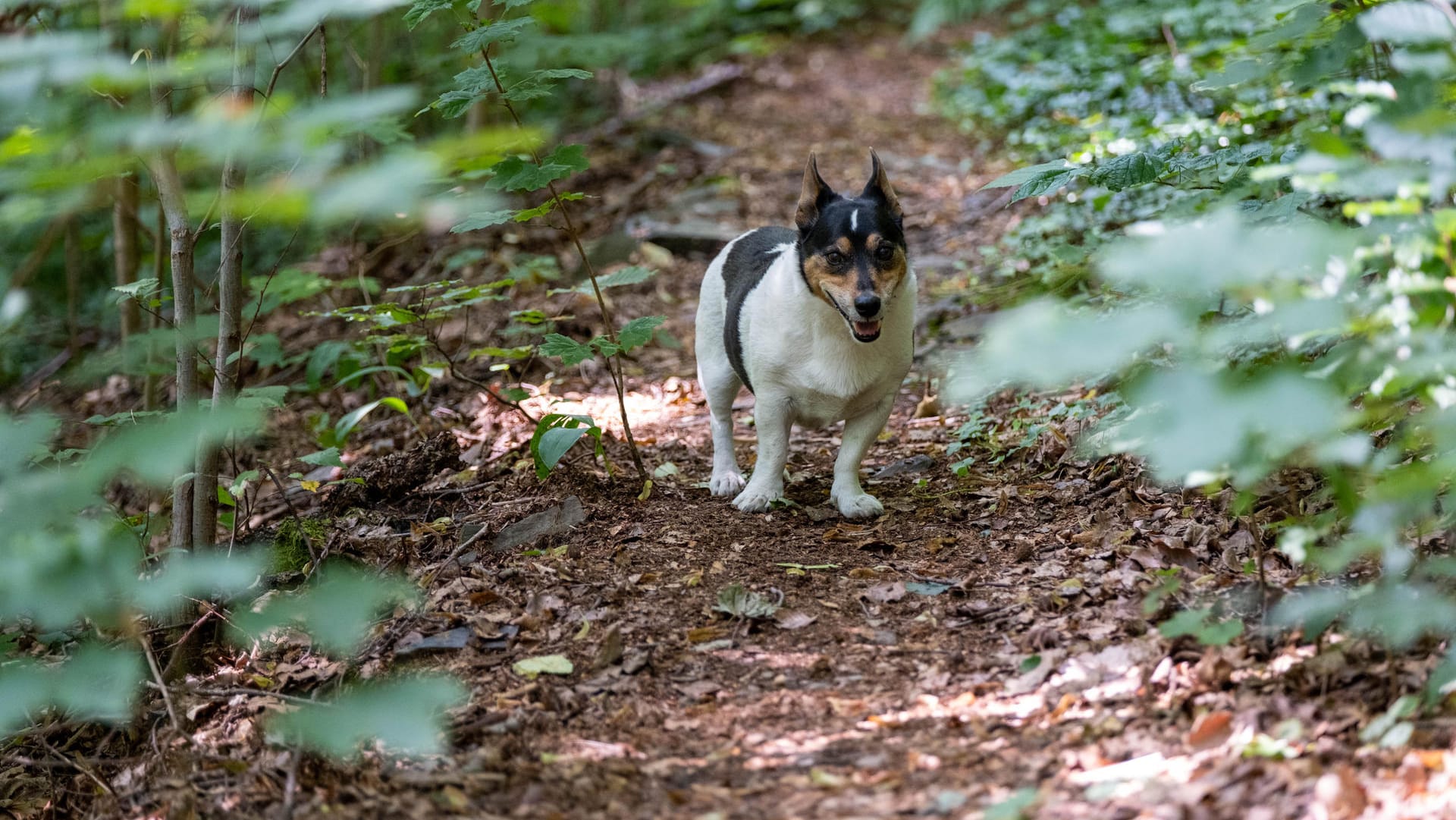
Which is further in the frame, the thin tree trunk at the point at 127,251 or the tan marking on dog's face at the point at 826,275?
the thin tree trunk at the point at 127,251

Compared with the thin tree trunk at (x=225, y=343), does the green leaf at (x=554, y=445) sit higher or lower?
lower

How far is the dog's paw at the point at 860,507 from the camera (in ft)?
16.7


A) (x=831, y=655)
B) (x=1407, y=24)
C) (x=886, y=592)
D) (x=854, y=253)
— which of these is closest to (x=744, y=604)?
(x=831, y=655)

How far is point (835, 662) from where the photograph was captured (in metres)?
3.77

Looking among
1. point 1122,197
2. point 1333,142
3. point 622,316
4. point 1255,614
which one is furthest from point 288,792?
point 1122,197

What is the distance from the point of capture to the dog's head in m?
4.82

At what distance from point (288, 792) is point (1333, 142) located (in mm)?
2954

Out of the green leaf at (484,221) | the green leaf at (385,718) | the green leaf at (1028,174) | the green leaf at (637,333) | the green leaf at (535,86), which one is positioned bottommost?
the green leaf at (637,333)

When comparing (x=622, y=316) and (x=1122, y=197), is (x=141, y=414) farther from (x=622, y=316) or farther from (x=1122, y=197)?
(x=1122, y=197)

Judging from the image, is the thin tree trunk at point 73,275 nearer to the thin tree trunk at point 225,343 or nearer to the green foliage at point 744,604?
the thin tree trunk at point 225,343

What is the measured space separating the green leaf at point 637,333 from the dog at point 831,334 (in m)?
0.53

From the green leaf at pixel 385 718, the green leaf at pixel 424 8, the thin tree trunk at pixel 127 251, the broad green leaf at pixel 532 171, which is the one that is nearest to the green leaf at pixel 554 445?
the broad green leaf at pixel 532 171

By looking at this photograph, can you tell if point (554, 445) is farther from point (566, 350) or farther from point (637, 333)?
point (637, 333)

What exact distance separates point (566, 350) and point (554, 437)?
0.39m
